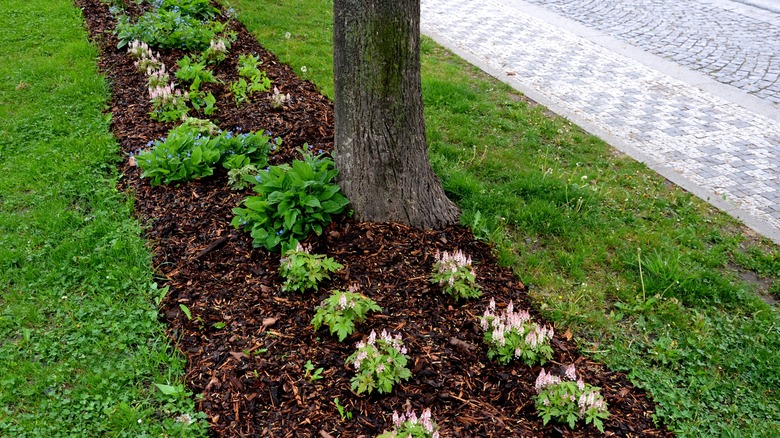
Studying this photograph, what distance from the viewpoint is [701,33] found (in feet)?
30.1

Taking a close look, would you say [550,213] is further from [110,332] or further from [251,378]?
[110,332]

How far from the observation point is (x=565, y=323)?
3893mm

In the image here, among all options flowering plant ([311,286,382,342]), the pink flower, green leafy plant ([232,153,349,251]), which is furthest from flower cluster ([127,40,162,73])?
the pink flower

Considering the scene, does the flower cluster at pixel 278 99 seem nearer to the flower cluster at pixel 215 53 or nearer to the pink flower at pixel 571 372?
the flower cluster at pixel 215 53

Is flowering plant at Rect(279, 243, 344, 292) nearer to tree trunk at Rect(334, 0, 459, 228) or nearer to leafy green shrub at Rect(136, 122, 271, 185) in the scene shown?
tree trunk at Rect(334, 0, 459, 228)

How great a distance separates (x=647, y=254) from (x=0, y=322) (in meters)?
4.34

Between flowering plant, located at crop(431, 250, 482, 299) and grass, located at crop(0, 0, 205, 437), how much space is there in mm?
1631

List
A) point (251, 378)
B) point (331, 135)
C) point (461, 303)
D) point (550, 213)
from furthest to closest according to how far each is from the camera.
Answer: point (331, 135)
point (550, 213)
point (461, 303)
point (251, 378)

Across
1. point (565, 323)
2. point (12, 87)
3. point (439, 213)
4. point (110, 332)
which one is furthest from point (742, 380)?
point (12, 87)

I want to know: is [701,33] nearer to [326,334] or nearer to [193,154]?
[193,154]

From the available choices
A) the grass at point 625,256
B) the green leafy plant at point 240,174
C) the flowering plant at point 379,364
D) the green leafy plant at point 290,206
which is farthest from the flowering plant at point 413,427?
the green leafy plant at point 240,174

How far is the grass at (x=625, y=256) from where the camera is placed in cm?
350

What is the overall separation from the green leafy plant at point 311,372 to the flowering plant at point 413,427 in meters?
0.53

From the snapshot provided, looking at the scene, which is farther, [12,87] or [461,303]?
[12,87]
